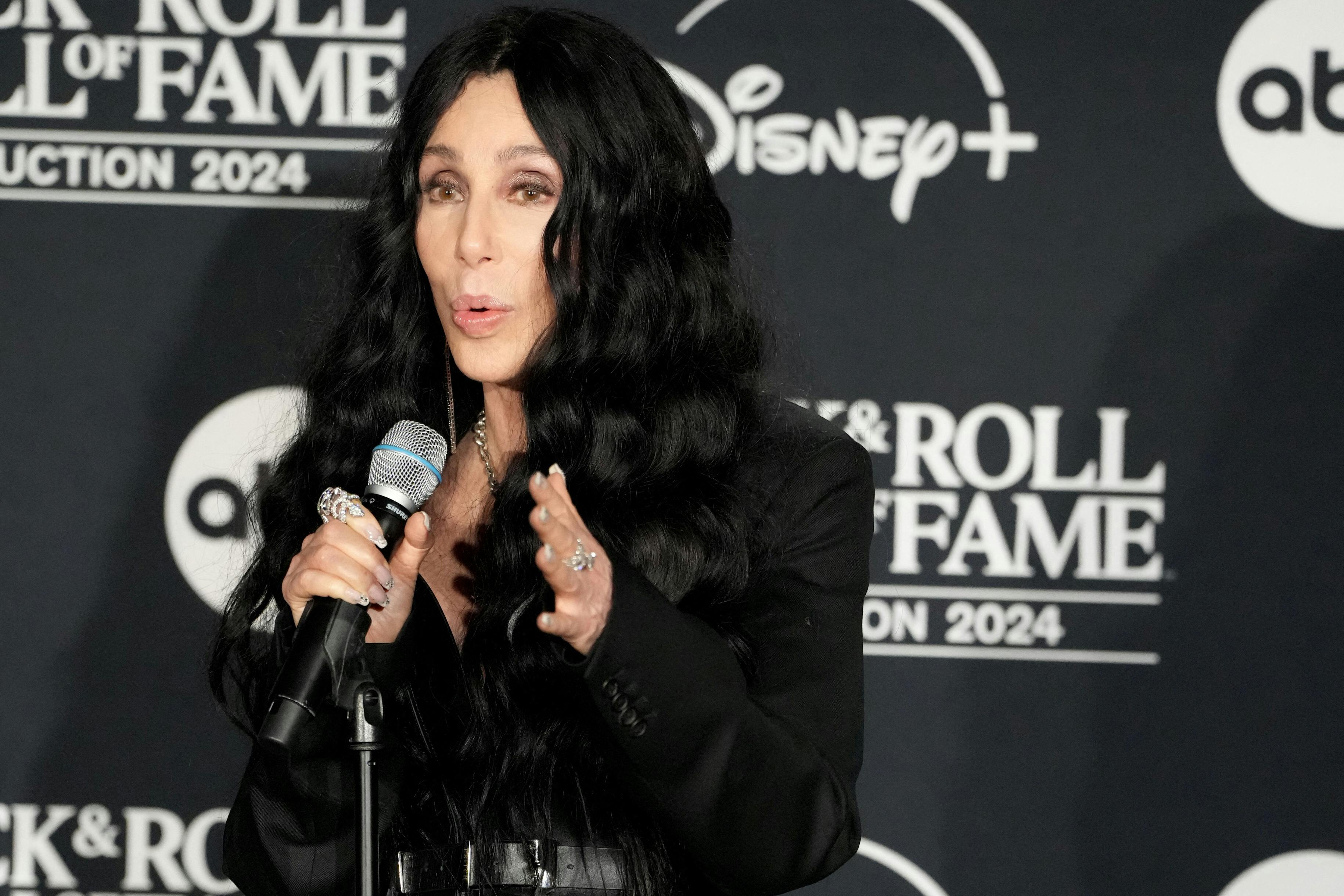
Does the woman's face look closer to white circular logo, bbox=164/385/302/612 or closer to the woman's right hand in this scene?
the woman's right hand

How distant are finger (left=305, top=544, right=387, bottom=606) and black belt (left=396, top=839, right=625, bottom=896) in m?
0.43

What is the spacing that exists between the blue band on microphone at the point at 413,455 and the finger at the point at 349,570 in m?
0.15

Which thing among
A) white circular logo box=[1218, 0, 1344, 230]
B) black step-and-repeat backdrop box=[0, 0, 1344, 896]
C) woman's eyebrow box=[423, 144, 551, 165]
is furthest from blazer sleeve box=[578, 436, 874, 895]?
white circular logo box=[1218, 0, 1344, 230]

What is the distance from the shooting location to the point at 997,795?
2094 mm

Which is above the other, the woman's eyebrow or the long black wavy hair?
the woman's eyebrow

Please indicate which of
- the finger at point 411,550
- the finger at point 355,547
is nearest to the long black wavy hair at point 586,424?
the finger at point 411,550

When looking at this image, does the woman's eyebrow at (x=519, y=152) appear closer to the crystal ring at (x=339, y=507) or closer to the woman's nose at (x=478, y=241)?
the woman's nose at (x=478, y=241)

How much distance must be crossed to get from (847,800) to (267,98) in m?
1.48

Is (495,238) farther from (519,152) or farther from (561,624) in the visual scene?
(561,624)

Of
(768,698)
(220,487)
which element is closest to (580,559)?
(768,698)

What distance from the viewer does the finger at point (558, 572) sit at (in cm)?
96

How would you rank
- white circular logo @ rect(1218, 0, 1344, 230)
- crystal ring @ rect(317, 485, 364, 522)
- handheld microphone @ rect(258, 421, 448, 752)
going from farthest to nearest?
white circular logo @ rect(1218, 0, 1344, 230) → crystal ring @ rect(317, 485, 364, 522) → handheld microphone @ rect(258, 421, 448, 752)

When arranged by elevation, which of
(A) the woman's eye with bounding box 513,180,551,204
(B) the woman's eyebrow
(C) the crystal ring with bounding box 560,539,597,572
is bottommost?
(C) the crystal ring with bounding box 560,539,597,572

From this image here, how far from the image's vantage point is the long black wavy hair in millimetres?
1340
